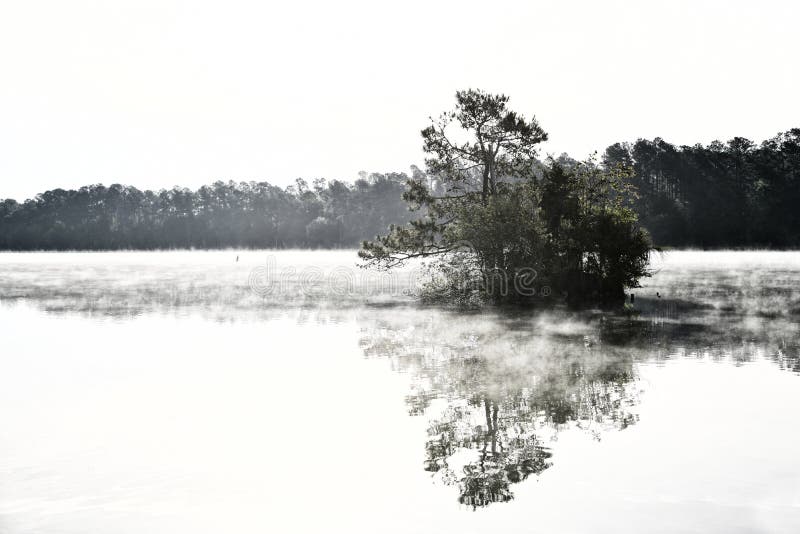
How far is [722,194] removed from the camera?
12494 cm

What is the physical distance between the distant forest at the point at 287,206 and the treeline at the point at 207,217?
0.22 meters

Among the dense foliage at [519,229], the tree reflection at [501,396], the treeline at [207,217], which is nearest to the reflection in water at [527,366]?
the tree reflection at [501,396]

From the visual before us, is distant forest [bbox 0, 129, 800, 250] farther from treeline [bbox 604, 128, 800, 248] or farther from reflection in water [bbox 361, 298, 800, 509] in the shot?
reflection in water [bbox 361, 298, 800, 509]

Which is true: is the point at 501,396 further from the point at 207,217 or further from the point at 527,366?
the point at 207,217

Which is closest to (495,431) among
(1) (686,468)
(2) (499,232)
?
(1) (686,468)

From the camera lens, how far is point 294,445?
470 inches

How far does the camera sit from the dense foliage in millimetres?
38781

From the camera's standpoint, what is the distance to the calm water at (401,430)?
9.06 m

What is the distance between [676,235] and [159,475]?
402 ft

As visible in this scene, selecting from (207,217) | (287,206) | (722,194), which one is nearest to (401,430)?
(722,194)

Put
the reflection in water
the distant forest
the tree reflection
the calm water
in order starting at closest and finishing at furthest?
the calm water < the tree reflection < the reflection in water < the distant forest

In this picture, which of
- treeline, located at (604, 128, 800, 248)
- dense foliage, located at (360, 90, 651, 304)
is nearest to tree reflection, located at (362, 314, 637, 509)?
dense foliage, located at (360, 90, 651, 304)

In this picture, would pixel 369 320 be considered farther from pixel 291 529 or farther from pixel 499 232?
pixel 291 529

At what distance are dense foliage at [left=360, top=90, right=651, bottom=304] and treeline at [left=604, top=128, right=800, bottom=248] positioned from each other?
84532mm
